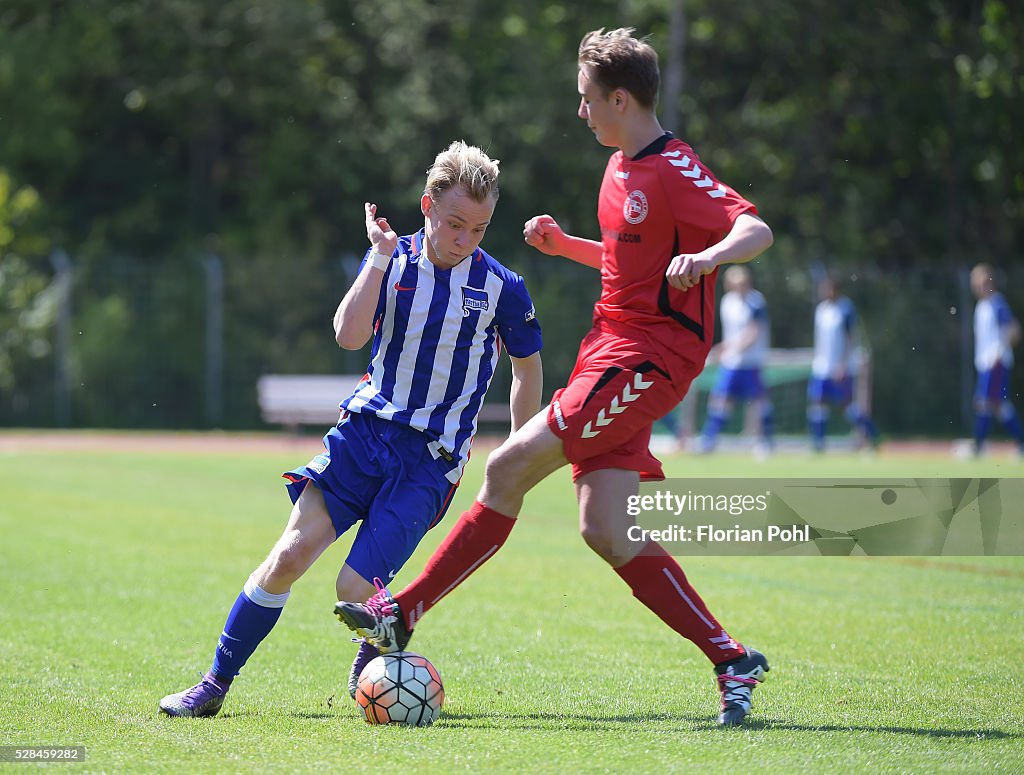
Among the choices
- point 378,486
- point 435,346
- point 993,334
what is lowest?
point 378,486

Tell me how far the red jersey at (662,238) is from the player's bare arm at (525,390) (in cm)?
52

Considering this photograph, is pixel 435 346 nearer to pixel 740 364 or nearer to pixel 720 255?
pixel 720 255

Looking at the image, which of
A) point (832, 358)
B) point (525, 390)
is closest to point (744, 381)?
→ point (832, 358)

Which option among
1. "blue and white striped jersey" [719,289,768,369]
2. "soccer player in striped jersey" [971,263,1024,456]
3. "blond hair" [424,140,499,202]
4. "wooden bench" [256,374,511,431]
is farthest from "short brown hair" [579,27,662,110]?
"wooden bench" [256,374,511,431]

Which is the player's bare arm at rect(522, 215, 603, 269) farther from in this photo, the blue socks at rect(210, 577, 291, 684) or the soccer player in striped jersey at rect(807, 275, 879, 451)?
the soccer player in striped jersey at rect(807, 275, 879, 451)

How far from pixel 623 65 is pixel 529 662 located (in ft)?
8.31

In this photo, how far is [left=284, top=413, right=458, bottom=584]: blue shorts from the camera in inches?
187

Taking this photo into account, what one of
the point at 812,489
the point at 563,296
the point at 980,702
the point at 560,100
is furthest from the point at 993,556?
the point at 560,100

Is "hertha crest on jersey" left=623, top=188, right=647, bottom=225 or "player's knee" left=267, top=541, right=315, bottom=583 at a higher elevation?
"hertha crest on jersey" left=623, top=188, right=647, bottom=225

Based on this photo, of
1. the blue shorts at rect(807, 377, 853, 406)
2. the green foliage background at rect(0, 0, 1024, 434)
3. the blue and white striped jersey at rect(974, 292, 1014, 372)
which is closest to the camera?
the blue and white striped jersey at rect(974, 292, 1014, 372)

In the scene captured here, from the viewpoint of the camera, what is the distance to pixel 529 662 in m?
5.78

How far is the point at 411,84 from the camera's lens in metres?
28.9

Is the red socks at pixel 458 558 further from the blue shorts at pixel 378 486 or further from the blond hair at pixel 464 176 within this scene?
the blond hair at pixel 464 176

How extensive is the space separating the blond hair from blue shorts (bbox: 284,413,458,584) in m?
0.85
